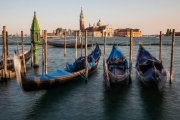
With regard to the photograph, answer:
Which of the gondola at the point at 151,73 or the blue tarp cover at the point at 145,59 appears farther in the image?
the blue tarp cover at the point at 145,59

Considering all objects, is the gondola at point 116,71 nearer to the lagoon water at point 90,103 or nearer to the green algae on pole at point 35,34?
the lagoon water at point 90,103

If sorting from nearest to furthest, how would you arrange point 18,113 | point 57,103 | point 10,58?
point 18,113
point 57,103
point 10,58

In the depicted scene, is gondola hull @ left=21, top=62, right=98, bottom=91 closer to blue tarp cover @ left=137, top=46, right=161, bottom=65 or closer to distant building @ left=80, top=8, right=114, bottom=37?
blue tarp cover @ left=137, top=46, right=161, bottom=65

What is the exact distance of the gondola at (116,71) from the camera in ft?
41.7

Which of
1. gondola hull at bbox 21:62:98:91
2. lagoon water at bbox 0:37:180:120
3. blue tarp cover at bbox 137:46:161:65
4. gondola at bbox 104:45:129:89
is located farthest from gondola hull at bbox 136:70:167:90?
gondola hull at bbox 21:62:98:91

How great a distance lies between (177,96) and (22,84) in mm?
8313

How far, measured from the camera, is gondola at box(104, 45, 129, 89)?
1271cm

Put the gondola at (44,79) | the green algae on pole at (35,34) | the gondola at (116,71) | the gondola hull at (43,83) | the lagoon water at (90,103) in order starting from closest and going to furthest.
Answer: the lagoon water at (90,103)
the gondola at (44,79)
the gondola hull at (43,83)
the gondola at (116,71)
the green algae on pole at (35,34)

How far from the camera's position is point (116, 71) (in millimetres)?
15172

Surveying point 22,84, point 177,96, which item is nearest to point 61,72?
point 22,84

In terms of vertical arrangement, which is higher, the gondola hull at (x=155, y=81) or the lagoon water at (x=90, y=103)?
the gondola hull at (x=155, y=81)

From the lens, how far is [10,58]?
20891 mm

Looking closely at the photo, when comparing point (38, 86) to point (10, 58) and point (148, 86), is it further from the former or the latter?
point (10, 58)

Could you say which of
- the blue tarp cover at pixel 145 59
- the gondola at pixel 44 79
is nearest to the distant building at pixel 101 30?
the blue tarp cover at pixel 145 59
